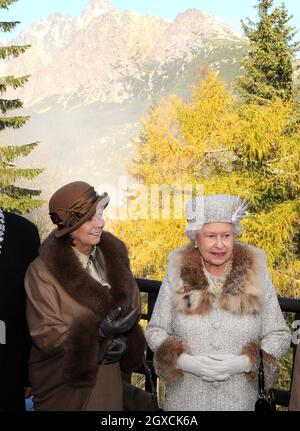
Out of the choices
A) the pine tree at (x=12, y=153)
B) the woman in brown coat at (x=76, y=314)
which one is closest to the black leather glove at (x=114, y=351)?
the woman in brown coat at (x=76, y=314)

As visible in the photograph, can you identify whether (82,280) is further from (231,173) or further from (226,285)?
(231,173)

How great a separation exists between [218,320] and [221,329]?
0.16ft

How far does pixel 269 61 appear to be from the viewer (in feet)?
78.6

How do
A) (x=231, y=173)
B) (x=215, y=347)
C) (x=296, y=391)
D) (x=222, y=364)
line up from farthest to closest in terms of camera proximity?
(x=231, y=173) → (x=215, y=347) → (x=222, y=364) → (x=296, y=391)

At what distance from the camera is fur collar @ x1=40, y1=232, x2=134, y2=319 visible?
2.89 m

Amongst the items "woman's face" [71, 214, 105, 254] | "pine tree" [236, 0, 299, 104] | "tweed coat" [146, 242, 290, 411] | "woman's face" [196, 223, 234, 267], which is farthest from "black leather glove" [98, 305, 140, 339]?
"pine tree" [236, 0, 299, 104]

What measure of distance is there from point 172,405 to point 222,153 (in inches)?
796

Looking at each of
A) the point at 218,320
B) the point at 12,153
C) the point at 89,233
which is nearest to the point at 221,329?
the point at 218,320

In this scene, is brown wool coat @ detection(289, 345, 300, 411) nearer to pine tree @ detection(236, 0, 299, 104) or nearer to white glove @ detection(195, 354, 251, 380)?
white glove @ detection(195, 354, 251, 380)

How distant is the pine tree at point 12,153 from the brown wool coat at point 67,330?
56.1ft

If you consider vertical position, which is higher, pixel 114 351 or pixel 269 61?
pixel 269 61

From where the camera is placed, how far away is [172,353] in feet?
9.30
